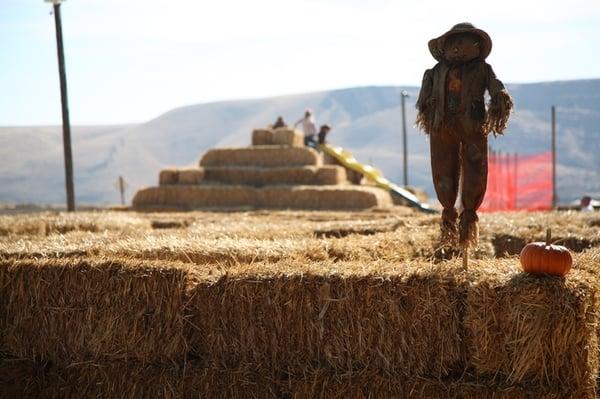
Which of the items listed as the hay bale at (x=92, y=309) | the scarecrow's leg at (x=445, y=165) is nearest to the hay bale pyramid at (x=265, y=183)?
the scarecrow's leg at (x=445, y=165)

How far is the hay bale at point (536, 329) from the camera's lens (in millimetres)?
6051

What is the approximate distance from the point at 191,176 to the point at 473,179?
23040 mm

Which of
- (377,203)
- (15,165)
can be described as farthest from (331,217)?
(15,165)

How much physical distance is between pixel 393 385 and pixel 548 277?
1.52 metres

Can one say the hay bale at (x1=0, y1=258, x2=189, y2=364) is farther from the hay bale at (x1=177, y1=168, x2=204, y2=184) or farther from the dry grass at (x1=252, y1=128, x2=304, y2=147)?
the dry grass at (x1=252, y1=128, x2=304, y2=147)

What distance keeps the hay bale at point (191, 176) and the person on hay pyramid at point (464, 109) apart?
22.6m

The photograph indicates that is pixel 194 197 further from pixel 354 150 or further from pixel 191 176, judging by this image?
pixel 354 150

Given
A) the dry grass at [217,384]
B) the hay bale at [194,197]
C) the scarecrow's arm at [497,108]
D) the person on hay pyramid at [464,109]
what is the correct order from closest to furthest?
the dry grass at [217,384]
the scarecrow's arm at [497,108]
the person on hay pyramid at [464,109]
the hay bale at [194,197]

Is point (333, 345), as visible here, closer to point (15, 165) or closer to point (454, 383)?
point (454, 383)

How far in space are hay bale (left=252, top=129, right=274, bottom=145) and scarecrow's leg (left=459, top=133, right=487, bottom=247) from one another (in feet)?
79.3

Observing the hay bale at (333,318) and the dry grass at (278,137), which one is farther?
the dry grass at (278,137)

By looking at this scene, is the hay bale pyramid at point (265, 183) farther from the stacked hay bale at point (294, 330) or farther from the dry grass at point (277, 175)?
the stacked hay bale at point (294, 330)

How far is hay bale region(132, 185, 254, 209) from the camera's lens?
93.1 ft

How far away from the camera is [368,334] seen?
6711 millimetres
